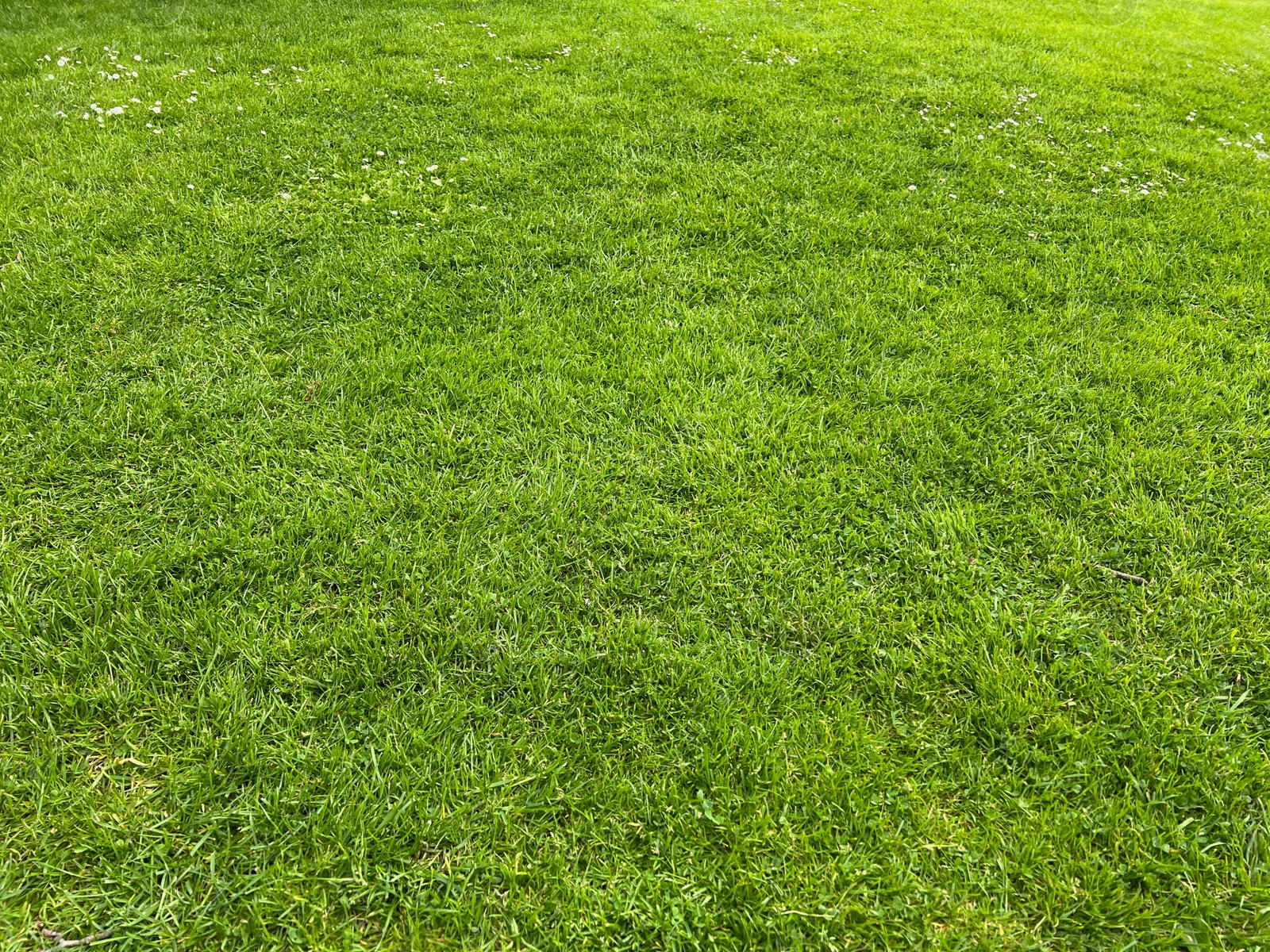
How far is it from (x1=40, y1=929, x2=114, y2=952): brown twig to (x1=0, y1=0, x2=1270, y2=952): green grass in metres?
0.02

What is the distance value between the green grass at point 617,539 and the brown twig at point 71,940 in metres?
0.02

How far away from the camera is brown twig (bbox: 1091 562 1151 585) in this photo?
7.09 ft

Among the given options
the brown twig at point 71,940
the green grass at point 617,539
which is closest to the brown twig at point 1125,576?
the green grass at point 617,539

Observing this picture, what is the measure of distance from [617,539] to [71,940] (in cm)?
156

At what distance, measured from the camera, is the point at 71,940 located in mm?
1402

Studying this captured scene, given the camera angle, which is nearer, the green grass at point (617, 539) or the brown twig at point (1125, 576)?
the green grass at point (617, 539)

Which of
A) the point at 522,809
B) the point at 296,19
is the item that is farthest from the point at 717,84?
the point at 522,809

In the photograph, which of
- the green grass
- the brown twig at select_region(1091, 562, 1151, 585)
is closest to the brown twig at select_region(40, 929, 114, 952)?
the green grass

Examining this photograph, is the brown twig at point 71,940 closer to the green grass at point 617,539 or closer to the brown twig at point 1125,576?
the green grass at point 617,539

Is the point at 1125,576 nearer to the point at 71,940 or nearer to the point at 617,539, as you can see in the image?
the point at 617,539

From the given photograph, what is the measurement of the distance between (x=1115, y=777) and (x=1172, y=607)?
2.17 feet

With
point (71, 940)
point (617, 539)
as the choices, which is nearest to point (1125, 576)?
point (617, 539)

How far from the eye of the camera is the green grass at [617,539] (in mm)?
1545

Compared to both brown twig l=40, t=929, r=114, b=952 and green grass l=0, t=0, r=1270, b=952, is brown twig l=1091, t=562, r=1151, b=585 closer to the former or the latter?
green grass l=0, t=0, r=1270, b=952
